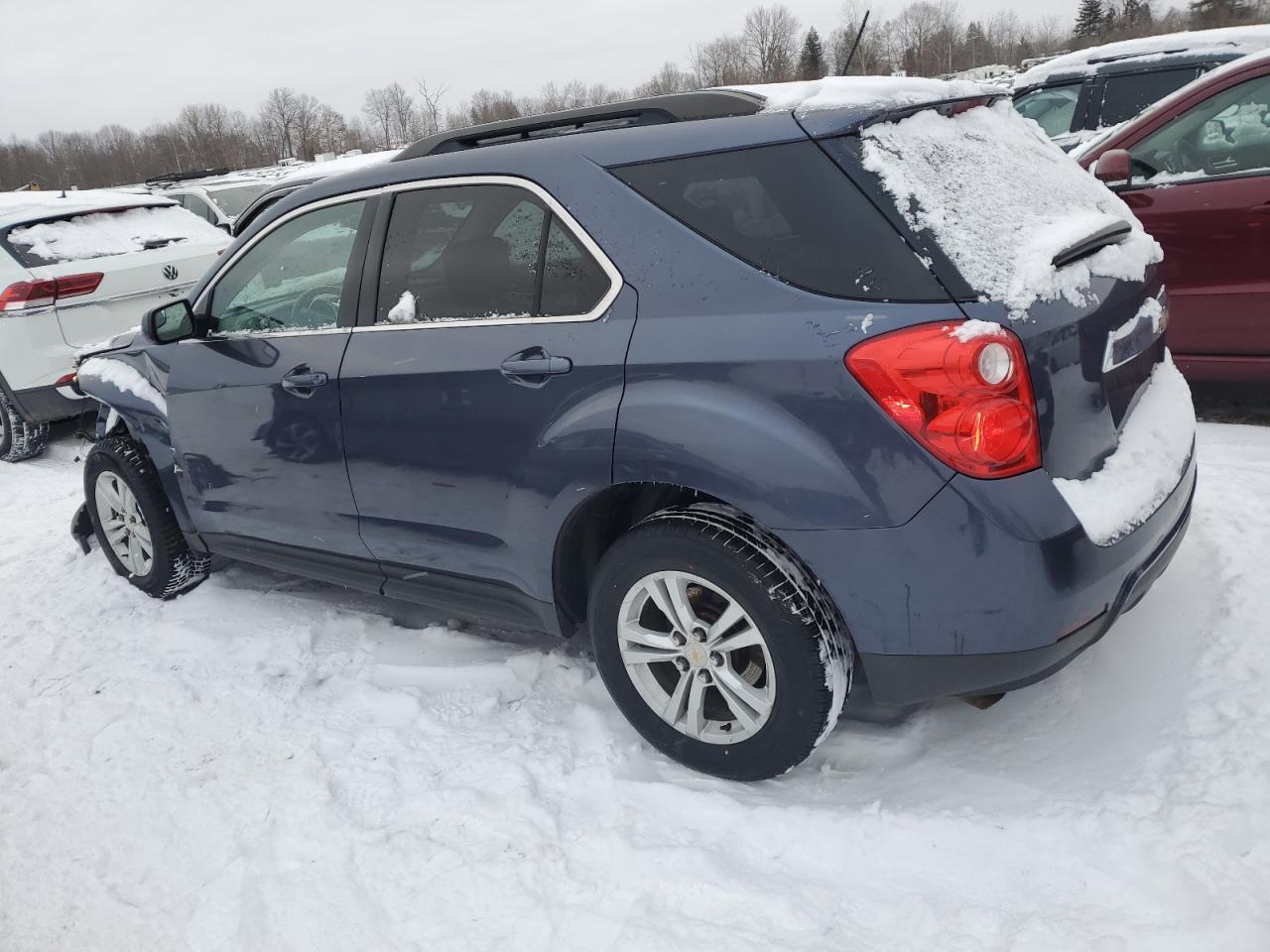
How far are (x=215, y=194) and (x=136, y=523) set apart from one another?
11667mm

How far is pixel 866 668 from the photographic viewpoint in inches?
90.6

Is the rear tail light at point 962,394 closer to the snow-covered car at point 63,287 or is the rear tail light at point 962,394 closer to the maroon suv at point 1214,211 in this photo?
the maroon suv at point 1214,211

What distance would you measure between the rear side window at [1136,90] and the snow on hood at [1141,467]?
21.0 ft

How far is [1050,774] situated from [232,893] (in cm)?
216

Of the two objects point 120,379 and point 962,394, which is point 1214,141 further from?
point 120,379

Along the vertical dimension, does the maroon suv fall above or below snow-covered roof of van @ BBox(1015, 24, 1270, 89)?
below

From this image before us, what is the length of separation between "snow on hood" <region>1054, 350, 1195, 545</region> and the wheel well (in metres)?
0.94

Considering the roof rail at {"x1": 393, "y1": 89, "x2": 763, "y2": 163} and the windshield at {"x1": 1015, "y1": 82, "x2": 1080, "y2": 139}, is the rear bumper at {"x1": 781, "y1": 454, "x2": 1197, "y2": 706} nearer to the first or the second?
the roof rail at {"x1": 393, "y1": 89, "x2": 763, "y2": 163}

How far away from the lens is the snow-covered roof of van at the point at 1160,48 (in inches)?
294

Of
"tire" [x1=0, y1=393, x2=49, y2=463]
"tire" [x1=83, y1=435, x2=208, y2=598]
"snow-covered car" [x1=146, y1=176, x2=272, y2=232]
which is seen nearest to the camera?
"tire" [x1=83, y1=435, x2=208, y2=598]

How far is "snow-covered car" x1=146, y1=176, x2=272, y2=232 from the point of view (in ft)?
42.6

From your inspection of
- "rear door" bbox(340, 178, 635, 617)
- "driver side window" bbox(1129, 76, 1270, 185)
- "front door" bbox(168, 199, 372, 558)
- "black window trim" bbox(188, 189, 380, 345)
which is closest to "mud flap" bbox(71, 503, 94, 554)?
"front door" bbox(168, 199, 372, 558)

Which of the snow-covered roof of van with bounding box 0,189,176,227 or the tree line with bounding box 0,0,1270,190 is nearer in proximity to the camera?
the snow-covered roof of van with bounding box 0,189,176,227

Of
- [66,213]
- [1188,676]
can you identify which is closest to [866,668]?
[1188,676]
